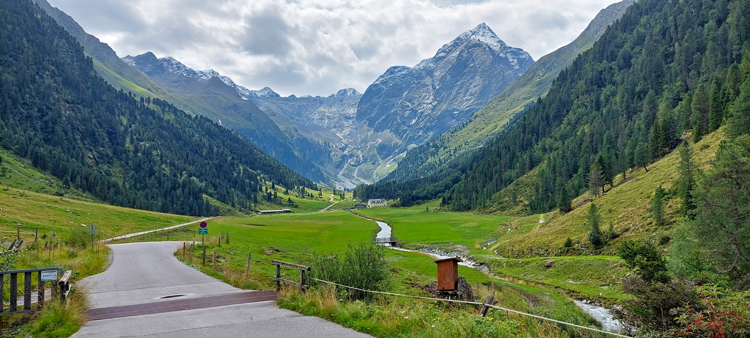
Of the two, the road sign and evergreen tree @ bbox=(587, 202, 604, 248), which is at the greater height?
the road sign

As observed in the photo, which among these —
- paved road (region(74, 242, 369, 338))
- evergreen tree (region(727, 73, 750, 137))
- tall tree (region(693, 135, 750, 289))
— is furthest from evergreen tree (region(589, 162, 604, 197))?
paved road (region(74, 242, 369, 338))

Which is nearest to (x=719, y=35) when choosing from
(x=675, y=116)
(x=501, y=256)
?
(x=675, y=116)

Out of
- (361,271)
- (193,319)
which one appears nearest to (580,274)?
(361,271)

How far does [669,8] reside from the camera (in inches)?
7731

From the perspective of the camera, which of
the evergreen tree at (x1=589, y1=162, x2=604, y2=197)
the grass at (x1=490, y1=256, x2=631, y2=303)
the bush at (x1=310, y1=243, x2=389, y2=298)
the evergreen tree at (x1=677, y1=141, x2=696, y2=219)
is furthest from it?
the evergreen tree at (x1=589, y1=162, x2=604, y2=197)

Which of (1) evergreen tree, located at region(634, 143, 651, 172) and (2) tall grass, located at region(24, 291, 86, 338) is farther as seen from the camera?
(1) evergreen tree, located at region(634, 143, 651, 172)

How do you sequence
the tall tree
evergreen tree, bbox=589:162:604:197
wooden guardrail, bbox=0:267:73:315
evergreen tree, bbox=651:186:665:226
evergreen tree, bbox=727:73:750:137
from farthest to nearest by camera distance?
1. evergreen tree, bbox=589:162:604:197
2. evergreen tree, bbox=727:73:750:137
3. evergreen tree, bbox=651:186:665:226
4. the tall tree
5. wooden guardrail, bbox=0:267:73:315

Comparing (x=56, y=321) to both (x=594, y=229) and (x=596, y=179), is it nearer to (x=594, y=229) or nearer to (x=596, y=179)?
(x=594, y=229)

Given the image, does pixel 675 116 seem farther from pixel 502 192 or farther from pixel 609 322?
pixel 609 322

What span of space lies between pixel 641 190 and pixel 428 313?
223ft

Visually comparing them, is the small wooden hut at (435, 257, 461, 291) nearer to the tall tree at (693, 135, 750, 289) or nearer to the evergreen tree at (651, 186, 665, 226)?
the tall tree at (693, 135, 750, 289)

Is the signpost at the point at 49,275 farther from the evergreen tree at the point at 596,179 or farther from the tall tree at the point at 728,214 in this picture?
the evergreen tree at the point at 596,179

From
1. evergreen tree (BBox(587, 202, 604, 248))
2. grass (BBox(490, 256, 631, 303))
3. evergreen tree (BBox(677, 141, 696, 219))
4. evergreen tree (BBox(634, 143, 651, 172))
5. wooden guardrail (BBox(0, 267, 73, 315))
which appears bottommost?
grass (BBox(490, 256, 631, 303))

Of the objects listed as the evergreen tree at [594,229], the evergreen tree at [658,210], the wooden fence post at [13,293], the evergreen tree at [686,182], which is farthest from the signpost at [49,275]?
the evergreen tree at [594,229]
